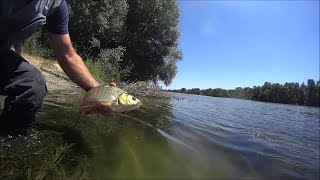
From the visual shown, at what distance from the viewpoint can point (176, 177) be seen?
316cm

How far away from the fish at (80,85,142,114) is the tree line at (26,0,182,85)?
59.9 ft

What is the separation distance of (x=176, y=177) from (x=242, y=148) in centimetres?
301

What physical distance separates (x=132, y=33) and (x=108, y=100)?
28180 millimetres

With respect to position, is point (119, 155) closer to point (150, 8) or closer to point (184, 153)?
point (184, 153)

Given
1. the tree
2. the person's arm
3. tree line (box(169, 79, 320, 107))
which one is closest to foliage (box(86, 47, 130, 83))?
the tree

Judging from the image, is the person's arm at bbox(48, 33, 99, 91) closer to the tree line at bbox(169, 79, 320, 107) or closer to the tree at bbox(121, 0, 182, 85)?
the tree at bbox(121, 0, 182, 85)

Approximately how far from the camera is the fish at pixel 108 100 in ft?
11.0

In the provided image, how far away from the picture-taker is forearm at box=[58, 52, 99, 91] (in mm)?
4004

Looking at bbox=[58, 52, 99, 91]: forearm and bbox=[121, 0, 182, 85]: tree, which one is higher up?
bbox=[121, 0, 182, 85]: tree

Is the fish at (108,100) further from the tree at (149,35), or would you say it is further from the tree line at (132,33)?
the tree at (149,35)

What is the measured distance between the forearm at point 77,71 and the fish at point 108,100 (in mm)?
560

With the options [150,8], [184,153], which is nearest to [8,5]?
[184,153]

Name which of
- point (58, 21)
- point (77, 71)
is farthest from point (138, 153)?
point (58, 21)

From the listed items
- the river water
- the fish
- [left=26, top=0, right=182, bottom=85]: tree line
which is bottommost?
the river water
